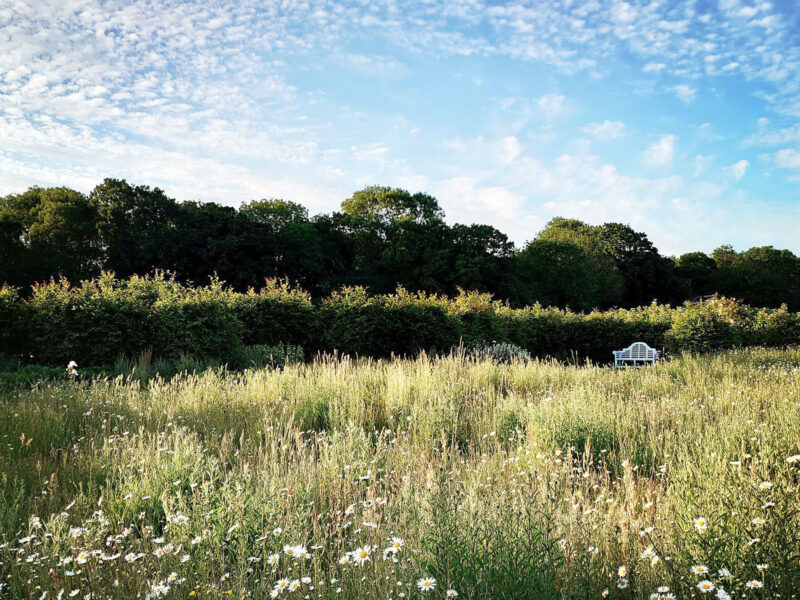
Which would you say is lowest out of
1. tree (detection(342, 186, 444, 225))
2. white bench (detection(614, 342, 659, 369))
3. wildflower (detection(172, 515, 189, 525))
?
white bench (detection(614, 342, 659, 369))

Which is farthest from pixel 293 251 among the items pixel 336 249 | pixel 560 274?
pixel 560 274

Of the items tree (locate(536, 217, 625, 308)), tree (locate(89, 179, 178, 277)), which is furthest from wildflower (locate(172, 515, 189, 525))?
tree (locate(536, 217, 625, 308))

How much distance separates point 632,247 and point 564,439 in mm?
45976

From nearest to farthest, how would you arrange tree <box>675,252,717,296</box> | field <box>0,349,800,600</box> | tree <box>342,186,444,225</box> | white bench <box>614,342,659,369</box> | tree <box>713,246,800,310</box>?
field <box>0,349,800,600</box> → white bench <box>614,342,659,369</box> → tree <box>342,186,444,225</box> → tree <box>713,246,800,310</box> → tree <box>675,252,717,296</box>

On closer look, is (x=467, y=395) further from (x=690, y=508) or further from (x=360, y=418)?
(x=690, y=508)

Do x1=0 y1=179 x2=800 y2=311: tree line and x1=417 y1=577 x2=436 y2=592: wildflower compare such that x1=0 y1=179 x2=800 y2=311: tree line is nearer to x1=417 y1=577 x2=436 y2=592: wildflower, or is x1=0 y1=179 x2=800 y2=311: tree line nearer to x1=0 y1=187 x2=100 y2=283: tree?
x1=0 y1=187 x2=100 y2=283: tree

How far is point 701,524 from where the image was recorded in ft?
8.11

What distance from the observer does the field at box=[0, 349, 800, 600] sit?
85.6 inches

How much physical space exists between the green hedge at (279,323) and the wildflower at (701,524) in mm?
9745

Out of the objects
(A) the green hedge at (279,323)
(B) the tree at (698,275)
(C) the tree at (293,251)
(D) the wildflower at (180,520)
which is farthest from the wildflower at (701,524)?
(B) the tree at (698,275)

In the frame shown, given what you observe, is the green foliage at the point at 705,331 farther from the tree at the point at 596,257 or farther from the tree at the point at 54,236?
the tree at the point at 54,236

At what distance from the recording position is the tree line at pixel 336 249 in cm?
2711

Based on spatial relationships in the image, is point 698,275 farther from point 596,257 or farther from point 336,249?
point 336,249

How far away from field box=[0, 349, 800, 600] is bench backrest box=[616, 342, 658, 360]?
7740 mm
